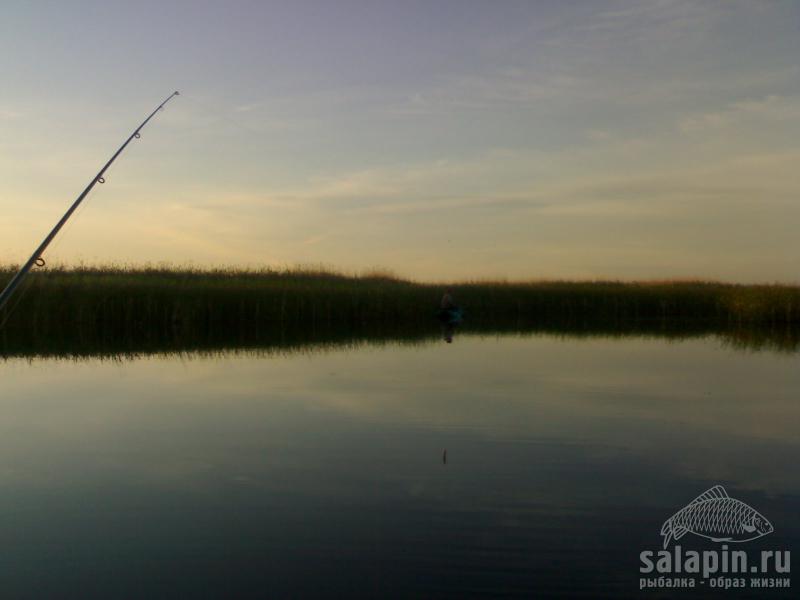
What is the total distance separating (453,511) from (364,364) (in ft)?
30.0

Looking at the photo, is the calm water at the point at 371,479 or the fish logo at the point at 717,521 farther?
the fish logo at the point at 717,521

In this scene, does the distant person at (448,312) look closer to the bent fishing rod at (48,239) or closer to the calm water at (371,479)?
the calm water at (371,479)

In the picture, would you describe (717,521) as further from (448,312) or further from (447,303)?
(448,312)

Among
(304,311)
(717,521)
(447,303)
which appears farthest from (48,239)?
(447,303)

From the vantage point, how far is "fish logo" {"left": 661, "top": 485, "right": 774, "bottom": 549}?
495 centimetres

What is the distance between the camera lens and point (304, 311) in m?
26.8

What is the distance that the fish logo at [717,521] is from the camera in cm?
495

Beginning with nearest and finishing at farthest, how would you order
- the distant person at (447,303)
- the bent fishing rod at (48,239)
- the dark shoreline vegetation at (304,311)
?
the bent fishing rod at (48,239), the dark shoreline vegetation at (304,311), the distant person at (447,303)

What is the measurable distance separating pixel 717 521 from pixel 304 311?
874 inches

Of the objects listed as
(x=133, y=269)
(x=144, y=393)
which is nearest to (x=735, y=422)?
(x=144, y=393)

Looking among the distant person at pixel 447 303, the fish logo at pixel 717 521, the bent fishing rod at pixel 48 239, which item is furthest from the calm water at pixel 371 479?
the distant person at pixel 447 303

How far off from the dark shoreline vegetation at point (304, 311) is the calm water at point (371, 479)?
776 centimetres

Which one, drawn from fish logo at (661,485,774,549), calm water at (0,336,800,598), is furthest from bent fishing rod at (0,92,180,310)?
fish logo at (661,485,774,549)

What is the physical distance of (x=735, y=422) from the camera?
862cm
